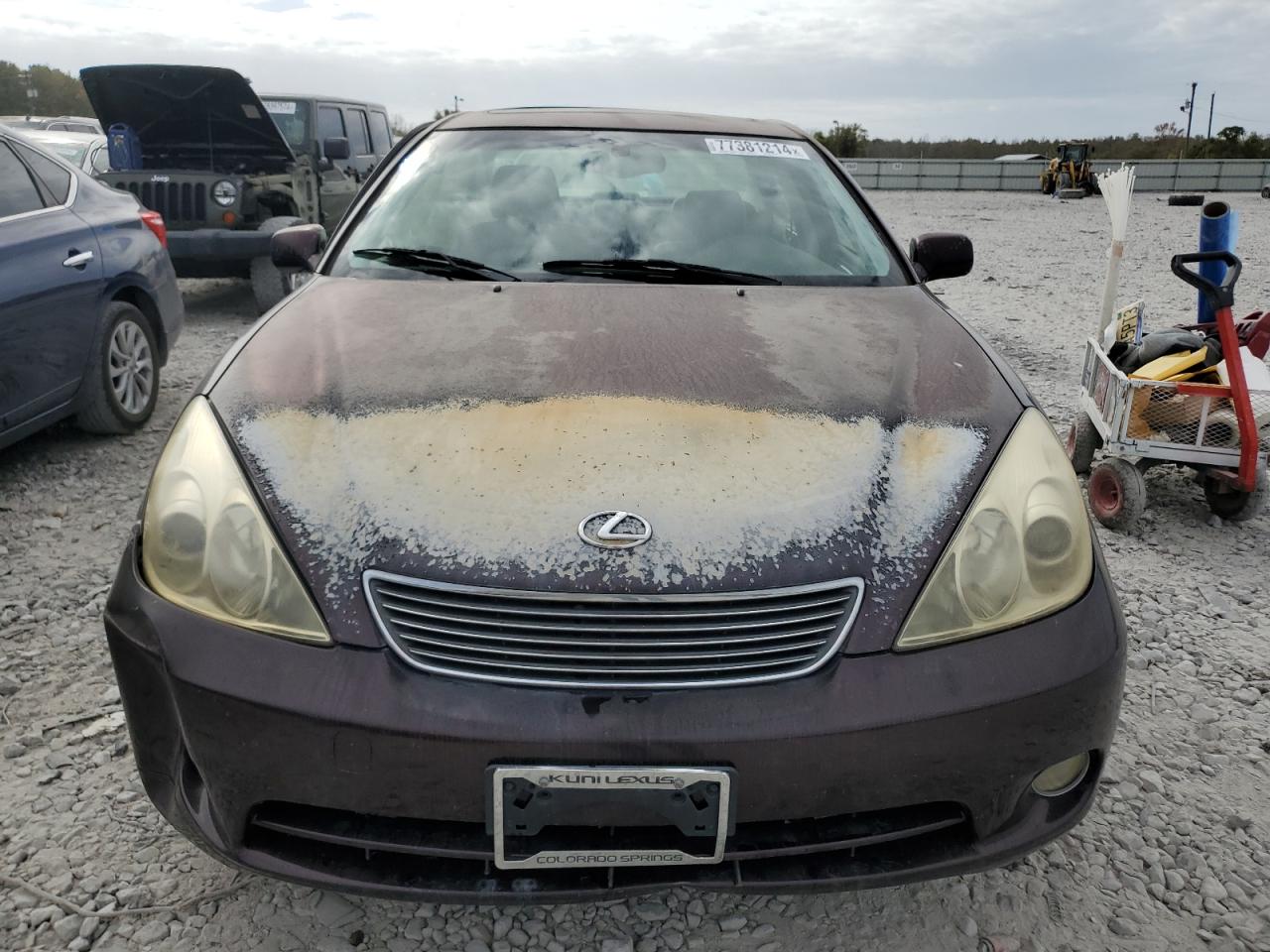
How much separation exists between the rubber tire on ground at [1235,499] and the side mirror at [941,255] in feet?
5.22

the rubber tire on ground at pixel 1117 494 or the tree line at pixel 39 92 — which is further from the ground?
the tree line at pixel 39 92

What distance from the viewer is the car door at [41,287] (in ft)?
11.7

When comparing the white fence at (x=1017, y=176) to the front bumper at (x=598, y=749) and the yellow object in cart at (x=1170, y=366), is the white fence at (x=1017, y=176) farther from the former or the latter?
the front bumper at (x=598, y=749)

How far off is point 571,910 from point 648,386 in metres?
1.01

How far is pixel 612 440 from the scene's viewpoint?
1704 millimetres

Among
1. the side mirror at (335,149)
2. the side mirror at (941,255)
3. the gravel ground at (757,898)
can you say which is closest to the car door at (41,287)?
the gravel ground at (757,898)

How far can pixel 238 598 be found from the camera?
1.53m

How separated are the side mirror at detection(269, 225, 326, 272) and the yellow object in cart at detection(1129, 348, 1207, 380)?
3.01 m

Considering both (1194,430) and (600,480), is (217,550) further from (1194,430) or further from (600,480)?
(1194,430)

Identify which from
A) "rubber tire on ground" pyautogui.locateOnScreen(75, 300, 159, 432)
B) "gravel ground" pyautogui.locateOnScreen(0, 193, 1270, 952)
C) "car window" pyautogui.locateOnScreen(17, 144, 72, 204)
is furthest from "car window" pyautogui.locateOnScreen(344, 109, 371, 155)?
"gravel ground" pyautogui.locateOnScreen(0, 193, 1270, 952)

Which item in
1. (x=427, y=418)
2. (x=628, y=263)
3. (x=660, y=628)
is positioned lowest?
(x=660, y=628)

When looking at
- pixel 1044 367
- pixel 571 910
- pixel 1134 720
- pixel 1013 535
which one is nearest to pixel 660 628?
pixel 1013 535

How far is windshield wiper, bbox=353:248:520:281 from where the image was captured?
252 centimetres

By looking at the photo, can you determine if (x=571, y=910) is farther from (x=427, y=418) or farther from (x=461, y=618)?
(x=427, y=418)
